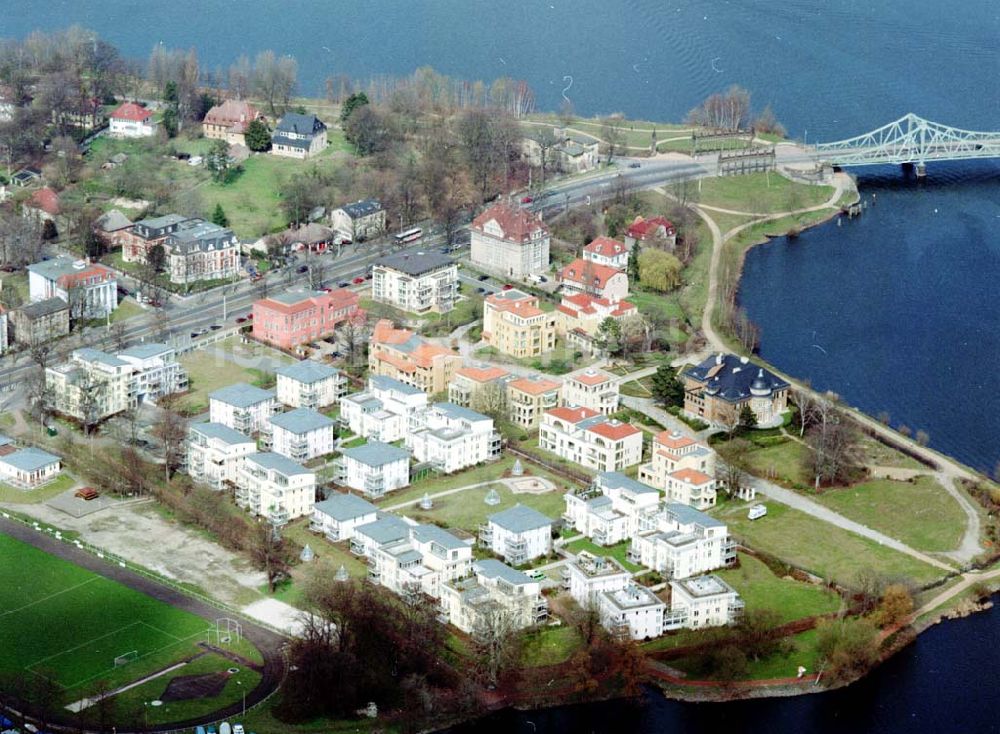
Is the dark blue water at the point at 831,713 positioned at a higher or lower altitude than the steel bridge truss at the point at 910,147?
lower

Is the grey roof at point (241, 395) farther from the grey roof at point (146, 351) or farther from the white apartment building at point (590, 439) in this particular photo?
the white apartment building at point (590, 439)

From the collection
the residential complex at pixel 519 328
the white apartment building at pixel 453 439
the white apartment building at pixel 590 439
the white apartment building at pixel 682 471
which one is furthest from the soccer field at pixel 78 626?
the residential complex at pixel 519 328

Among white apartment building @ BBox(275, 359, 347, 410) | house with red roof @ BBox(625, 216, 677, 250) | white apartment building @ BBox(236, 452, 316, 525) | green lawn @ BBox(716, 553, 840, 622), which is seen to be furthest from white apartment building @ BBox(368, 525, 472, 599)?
house with red roof @ BBox(625, 216, 677, 250)

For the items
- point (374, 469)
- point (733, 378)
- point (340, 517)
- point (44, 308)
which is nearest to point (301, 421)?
point (374, 469)

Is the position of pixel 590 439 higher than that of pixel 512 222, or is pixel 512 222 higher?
pixel 512 222

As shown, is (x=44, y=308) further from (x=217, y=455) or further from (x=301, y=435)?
(x=301, y=435)
